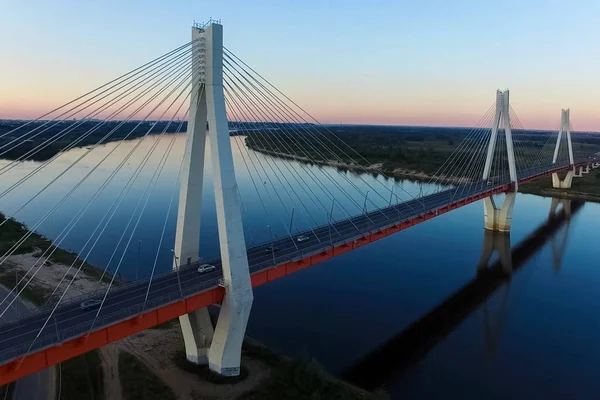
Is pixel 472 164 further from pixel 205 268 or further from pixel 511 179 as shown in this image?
pixel 205 268

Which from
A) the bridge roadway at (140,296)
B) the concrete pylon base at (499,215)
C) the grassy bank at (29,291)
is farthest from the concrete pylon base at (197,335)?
the concrete pylon base at (499,215)

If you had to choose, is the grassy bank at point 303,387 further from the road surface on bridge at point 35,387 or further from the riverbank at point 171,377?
the road surface on bridge at point 35,387

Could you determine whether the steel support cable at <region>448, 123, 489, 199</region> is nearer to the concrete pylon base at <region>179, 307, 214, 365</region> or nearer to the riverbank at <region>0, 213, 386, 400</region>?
the riverbank at <region>0, 213, 386, 400</region>

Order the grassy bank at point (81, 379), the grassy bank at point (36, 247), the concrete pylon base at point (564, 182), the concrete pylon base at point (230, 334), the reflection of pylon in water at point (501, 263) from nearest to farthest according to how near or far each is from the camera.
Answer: the grassy bank at point (81, 379), the concrete pylon base at point (230, 334), the reflection of pylon in water at point (501, 263), the grassy bank at point (36, 247), the concrete pylon base at point (564, 182)

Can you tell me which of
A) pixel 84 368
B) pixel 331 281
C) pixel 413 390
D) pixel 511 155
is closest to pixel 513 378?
pixel 413 390

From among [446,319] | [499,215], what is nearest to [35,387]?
[446,319]

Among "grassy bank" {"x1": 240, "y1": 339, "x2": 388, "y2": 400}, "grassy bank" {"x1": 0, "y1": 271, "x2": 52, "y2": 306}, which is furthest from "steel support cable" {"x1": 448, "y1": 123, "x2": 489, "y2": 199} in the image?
"grassy bank" {"x1": 0, "y1": 271, "x2": 52, "y2": 306}
